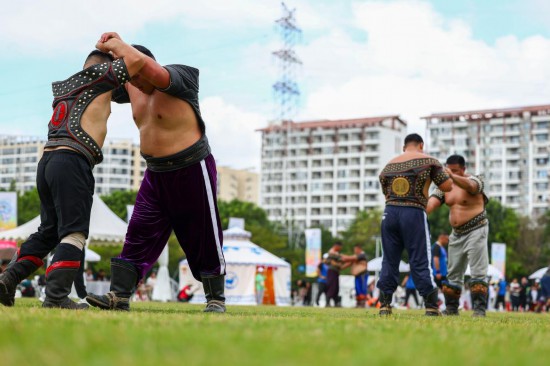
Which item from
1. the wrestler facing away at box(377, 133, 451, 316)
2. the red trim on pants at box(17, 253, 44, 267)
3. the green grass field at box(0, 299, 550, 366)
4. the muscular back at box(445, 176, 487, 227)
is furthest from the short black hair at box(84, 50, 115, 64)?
the muscular back at box(445, 176, 487, 227)

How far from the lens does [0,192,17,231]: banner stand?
32.4 metres

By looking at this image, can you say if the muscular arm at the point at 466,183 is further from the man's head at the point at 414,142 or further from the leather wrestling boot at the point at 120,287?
the leather wrestling boot at the point at 120,287

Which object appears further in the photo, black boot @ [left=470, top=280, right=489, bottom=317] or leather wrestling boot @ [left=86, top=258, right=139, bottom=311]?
black boot @ [left=470, top=280, right=489, bottom=317]

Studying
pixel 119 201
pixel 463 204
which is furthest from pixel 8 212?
pixel 119 201

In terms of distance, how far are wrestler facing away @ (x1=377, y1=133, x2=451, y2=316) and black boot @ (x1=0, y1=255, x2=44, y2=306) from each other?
452 centimetres

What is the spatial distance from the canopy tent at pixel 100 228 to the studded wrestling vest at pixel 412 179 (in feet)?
58.6

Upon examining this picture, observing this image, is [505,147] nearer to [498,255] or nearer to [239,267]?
[498,255]

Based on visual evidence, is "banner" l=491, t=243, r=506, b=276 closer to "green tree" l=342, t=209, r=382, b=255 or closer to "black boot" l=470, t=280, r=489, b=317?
"black boot" l=470, t=280, r=489, b=317

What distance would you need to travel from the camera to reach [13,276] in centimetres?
743

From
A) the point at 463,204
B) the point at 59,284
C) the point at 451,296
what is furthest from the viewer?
the point at 463,204

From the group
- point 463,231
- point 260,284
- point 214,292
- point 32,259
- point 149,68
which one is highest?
point 149,68

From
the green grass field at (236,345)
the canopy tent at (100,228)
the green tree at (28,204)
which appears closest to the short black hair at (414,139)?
the green grass field at (236,345)

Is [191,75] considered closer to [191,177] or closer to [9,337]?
[191,177]

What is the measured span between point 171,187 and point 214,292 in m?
1.09
